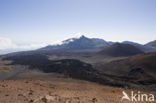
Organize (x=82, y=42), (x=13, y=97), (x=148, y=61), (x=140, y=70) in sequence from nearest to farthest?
1. (x=13, y=97)
2. (x=140, y=70)
3. (x=148, y=61)
4. (x=82, y=42)

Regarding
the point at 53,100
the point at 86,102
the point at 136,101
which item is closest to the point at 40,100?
the point at 53,100

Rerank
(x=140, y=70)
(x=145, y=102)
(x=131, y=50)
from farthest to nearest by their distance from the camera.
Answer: (x=131, y=50)
(x=140, y=70)
(x=145, y=102)

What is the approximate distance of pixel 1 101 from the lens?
8.62 m

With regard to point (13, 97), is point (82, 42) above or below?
above

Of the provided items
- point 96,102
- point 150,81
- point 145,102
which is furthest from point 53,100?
point 150,81

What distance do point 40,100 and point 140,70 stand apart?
86.0 feet

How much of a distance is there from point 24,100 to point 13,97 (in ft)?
3.93

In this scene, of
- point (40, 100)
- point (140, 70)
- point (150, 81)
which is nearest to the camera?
point (40, 100)

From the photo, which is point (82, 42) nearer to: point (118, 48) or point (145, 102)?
point (118, 48)

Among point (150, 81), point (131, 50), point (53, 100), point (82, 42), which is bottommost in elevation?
point (150, 81)

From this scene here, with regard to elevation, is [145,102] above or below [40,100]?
below

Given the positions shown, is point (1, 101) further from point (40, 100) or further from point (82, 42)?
point (82, 42)

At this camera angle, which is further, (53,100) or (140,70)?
(140,70)

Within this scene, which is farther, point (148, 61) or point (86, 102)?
point (148, 61)
